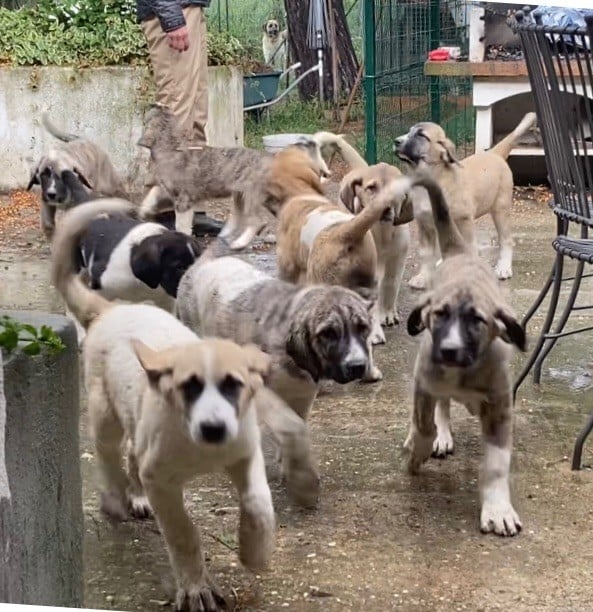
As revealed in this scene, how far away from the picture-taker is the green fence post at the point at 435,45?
1054 centimetres

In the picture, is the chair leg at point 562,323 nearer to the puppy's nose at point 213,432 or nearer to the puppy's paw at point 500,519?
the puppy's paw at point 500,519

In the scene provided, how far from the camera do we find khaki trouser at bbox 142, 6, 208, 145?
806cm

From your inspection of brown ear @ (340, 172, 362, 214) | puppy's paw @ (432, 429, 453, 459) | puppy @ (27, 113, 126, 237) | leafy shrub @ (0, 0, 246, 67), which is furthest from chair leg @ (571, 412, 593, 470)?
leafy shrub @ (0, 0, 246, 67)

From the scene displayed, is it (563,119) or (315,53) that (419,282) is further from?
(315,53)

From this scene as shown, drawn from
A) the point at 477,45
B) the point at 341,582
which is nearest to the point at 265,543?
the point at 341,582

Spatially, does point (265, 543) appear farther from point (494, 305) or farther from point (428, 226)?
point (428, 226)

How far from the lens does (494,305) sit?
365 centimetres

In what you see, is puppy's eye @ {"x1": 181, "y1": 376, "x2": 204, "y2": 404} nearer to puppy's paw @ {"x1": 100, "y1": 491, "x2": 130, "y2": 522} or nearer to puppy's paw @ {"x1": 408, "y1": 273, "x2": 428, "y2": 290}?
puppy's paw @ {"x1": 100, "y1": 491, "x2": 130, "y2": 522}

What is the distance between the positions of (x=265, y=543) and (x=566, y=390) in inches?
92.8

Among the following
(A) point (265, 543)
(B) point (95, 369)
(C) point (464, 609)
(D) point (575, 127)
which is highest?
(D) point (575, 127)

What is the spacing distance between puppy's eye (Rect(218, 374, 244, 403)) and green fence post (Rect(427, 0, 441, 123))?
819 cm

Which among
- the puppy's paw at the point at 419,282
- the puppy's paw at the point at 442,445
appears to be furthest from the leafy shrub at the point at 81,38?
the puppy's paw at the point at 442,445

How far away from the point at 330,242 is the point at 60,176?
2394 mm

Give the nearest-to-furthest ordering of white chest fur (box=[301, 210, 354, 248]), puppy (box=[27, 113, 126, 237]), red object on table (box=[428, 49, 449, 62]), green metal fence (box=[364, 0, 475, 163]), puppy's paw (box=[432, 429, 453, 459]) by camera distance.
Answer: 1. puppy's paw (box=[432, 429, 453, 459])
2. white chest fur (box=[301, 210, 354, 248])
3. puppy (box=[27, 113, 126, 237])
4. green metal fence (box=[364, 0, 475, 163])
5. red object on table (box=[428, 49, 449, 62])
